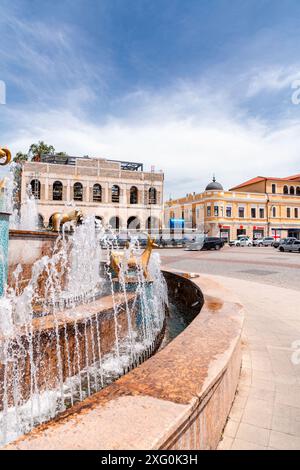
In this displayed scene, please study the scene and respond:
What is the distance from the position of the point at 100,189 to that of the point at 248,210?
21.0 metres

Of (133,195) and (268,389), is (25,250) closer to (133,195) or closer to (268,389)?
(268,389)

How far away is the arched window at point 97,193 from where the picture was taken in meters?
37.3

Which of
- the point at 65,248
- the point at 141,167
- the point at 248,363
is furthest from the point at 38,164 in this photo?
the point at 248,363

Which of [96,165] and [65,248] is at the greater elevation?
[96,165]

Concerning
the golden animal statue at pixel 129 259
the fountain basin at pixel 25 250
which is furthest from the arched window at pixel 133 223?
the fountain basin at pixel 25 250

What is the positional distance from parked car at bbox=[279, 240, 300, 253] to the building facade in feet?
50.9

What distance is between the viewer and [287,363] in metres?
3.34

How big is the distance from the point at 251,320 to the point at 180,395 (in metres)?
3.97

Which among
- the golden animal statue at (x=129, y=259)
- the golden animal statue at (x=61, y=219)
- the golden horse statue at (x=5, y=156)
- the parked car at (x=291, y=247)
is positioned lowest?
the parked car at (x=291, y=247)

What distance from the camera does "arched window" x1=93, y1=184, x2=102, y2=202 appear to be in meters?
37.3

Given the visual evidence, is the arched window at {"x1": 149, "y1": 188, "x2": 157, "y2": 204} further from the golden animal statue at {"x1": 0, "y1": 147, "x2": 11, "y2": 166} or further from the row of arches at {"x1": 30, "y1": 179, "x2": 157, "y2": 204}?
the golden animal statue at {"x1": 0, "y1": 147, "x2": 11, "y2": 166}

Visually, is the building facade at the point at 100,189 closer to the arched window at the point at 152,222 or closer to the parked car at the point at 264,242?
the arched window at the point at 152,222

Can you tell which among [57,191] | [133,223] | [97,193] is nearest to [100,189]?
[97,193]

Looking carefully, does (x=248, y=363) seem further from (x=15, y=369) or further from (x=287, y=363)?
(x=15, y=369)
